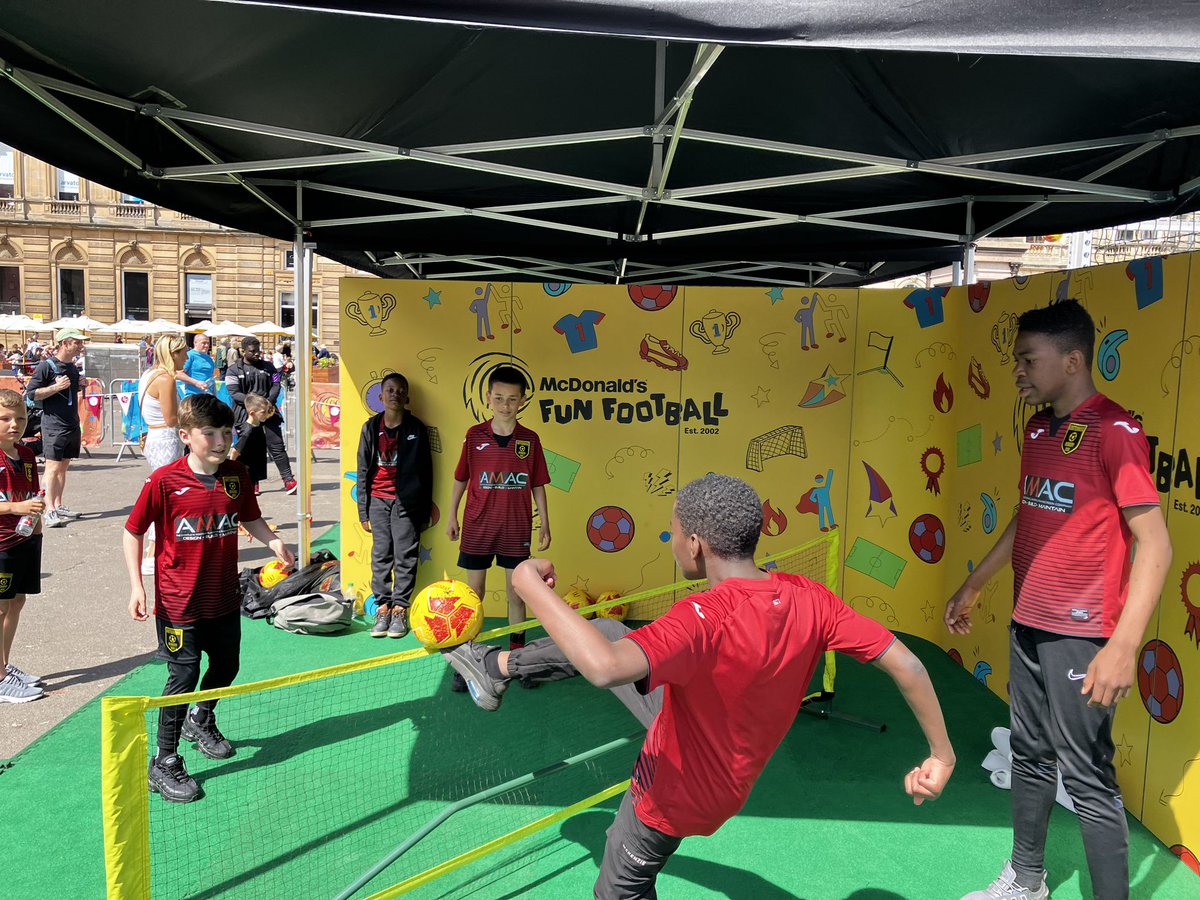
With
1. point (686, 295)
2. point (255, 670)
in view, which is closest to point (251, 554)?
point (255, 670)

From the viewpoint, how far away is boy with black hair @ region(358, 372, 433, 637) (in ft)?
21.1

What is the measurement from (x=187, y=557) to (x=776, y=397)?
4.63 metres

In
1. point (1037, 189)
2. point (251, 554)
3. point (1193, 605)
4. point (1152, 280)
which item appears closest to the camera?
point (1193, 605)

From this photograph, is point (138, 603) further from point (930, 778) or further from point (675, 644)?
point (930, 778)

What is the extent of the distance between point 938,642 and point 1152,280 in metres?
3.50

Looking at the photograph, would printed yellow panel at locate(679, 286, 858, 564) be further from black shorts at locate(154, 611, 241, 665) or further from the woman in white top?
the woman in white top

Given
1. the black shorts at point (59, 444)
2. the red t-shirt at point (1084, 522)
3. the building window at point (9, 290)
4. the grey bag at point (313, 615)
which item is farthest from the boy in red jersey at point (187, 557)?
the building window at point (9, 290)

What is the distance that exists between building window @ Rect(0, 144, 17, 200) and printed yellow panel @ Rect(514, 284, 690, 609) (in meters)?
55.6

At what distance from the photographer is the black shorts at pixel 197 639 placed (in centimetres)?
401

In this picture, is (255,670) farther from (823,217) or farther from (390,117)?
(823,217)

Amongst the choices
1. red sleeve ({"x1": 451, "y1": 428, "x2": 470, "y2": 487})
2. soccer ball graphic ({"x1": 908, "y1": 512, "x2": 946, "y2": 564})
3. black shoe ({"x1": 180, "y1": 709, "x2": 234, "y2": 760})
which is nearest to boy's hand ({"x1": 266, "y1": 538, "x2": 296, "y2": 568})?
black shoe ({"x1": 180, "y1": 709, "x2": 234, "y2": 760})

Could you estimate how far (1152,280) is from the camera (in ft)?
12.9

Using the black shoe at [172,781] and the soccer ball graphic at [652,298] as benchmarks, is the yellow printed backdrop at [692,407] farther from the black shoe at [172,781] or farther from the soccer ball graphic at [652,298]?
the black shoe at [172,781]

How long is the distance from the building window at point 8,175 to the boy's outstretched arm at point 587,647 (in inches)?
2347
